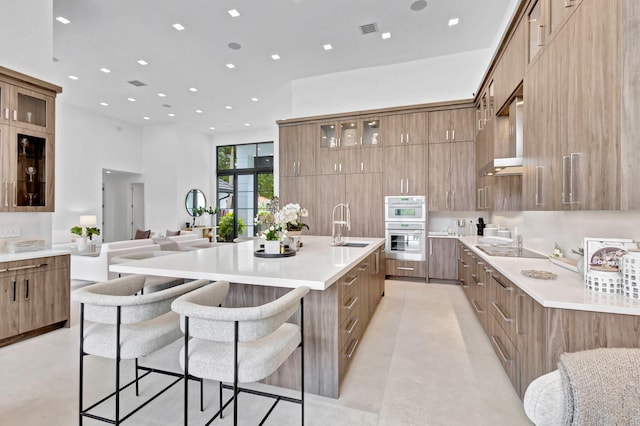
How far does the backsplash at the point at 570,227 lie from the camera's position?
191 centimetres

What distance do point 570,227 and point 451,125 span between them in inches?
116

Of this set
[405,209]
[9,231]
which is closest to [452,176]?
[405,209]

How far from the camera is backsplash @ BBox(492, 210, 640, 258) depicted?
75.1 inches

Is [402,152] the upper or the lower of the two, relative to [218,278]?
upper

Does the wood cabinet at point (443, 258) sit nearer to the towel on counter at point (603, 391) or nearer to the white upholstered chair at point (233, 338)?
the white upholstered chair at point (233, 338)

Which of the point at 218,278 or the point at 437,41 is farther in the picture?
the point at 437,41

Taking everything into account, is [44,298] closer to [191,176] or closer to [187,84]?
[187,84]

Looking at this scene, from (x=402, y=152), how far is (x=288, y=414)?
4405 millimetres

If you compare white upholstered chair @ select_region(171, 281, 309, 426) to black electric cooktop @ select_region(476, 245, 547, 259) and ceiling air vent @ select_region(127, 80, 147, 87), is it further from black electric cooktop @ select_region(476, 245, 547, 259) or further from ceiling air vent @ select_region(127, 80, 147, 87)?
ceiling air vent @ select_region(127, 80, 147, 87)

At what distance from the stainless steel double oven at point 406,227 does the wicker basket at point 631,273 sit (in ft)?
11.7

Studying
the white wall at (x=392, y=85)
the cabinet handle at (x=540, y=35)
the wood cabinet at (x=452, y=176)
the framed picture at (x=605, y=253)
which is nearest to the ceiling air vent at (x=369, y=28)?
the white wall at (x=392, y=85)

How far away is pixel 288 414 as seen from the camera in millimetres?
1857

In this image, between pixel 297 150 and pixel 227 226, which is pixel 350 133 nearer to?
pixel 297 150

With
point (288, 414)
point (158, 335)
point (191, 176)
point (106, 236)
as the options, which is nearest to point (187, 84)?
point (191, 176)
